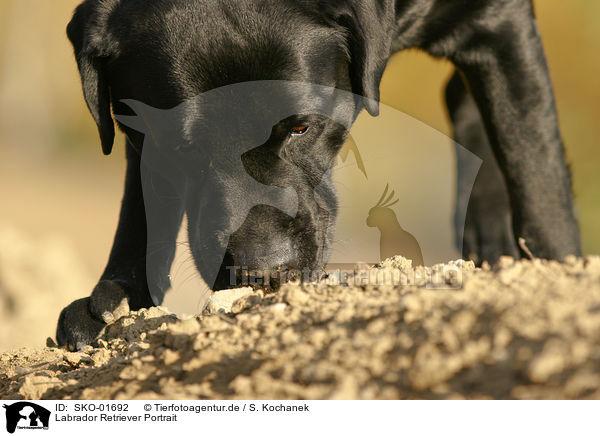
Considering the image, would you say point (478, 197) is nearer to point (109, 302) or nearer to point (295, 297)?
point (109, 302)

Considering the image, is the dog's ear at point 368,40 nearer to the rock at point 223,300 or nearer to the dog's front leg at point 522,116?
the dog's front leg at point 522,116

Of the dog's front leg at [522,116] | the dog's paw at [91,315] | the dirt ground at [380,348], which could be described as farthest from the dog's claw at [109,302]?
the dog's front leg at [522,116]

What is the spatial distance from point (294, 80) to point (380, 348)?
124 centimetres

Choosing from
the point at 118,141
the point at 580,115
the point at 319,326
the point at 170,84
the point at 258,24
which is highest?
the point at 118,141

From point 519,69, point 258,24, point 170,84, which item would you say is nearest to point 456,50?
point 519,69

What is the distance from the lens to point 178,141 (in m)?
2.32

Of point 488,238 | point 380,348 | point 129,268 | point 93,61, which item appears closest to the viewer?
point 380,348

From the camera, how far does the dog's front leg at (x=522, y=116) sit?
2.99 m

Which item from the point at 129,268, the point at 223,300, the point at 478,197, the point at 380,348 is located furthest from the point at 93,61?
the point at 478,197

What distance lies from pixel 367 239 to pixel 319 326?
5.33ft

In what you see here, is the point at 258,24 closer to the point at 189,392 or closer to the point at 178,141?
the point at 178,141
